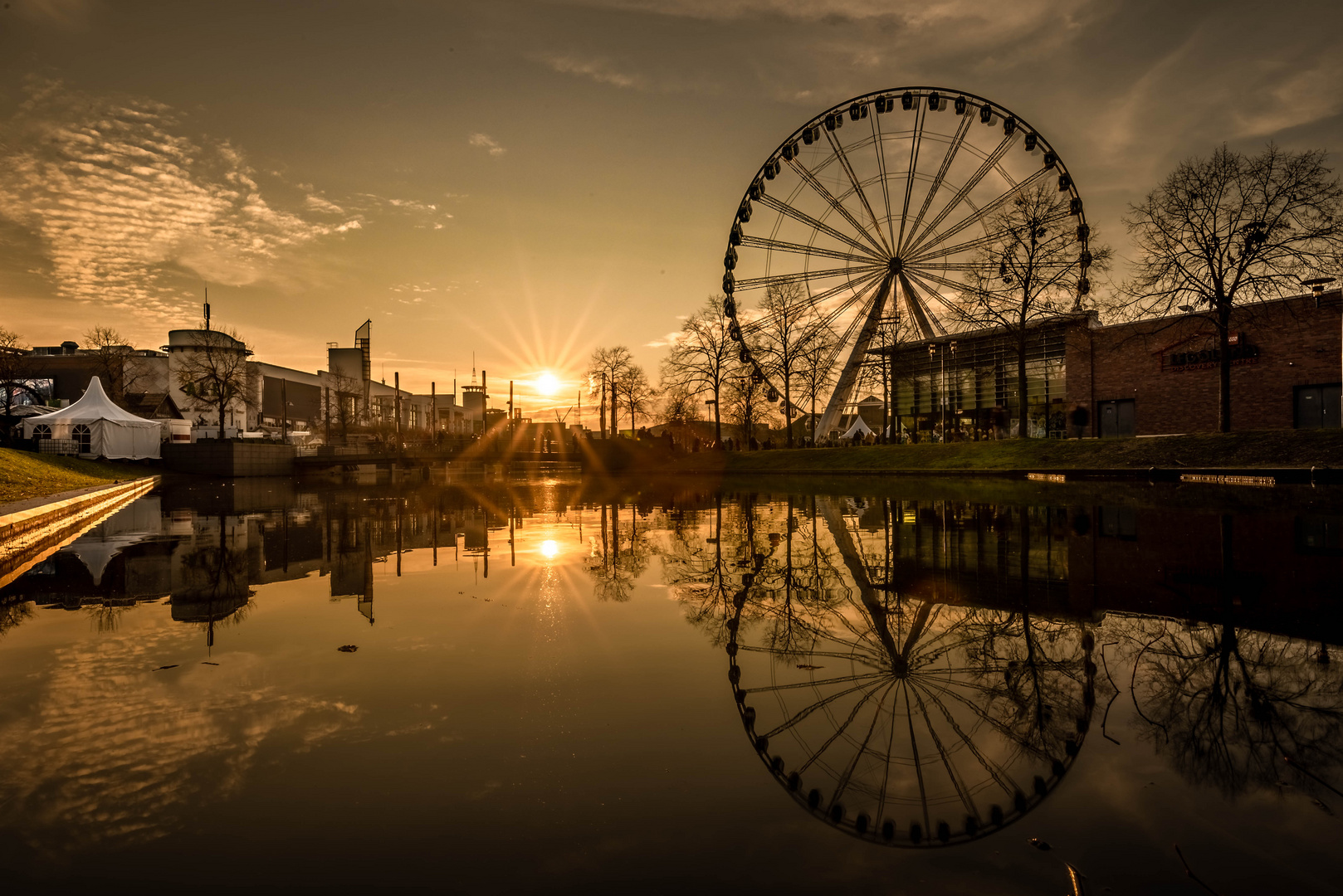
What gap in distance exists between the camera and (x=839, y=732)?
3623 mm

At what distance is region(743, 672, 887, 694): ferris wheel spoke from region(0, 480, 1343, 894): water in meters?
0.04

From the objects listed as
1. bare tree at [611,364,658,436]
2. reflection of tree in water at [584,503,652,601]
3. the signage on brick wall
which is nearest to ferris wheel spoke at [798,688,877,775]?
reflection of tree in water at [584,503,652,601]

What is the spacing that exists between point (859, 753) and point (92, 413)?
52.7 metres

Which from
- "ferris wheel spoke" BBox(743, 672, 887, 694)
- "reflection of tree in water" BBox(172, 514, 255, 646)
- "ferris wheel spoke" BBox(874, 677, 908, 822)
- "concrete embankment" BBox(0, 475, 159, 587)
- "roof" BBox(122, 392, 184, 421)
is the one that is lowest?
"ferris wheel spoke" BBox(874, 677, 908, 822)

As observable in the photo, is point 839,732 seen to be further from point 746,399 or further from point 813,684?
point 746,399

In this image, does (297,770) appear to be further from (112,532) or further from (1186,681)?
(112,532)

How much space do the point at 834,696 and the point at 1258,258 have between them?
3384 cm

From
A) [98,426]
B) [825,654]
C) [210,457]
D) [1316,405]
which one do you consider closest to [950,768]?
[825,654]

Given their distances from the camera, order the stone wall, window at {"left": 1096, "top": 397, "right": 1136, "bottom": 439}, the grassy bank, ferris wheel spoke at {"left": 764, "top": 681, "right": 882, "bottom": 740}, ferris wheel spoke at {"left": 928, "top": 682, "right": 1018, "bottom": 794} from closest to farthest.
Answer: ferris wheel spoke at {"left": 928, "top": 682, "right": 1018, "bottom": 794}
ferris wheel spoke at {"left": 764, "top": 681, "right": 882, "bottom": 740}
the grassy bank
window at {"left": 1096, "top": 397, "right": 1136, "bottom": 439}
the stone wall

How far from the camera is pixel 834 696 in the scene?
4172 millimetres

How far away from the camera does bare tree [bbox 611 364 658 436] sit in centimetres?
6800

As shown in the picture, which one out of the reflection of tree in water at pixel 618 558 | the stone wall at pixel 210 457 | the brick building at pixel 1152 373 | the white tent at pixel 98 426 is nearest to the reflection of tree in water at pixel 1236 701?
the reflection of tree in water at pixel 618 558

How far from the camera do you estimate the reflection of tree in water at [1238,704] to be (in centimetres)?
314

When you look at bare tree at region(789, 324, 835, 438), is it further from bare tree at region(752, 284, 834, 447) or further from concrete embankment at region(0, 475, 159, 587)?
concrete embankment at region(0, 475, 159, 587)
